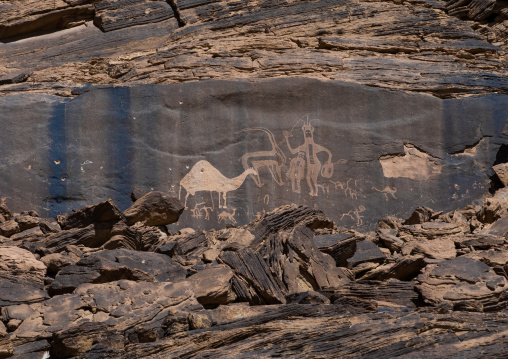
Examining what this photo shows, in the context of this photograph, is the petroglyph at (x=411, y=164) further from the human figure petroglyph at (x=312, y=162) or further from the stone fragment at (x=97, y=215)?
the stone fragment at (x=97, y=215)

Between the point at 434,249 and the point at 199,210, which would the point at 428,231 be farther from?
the point at 199,210

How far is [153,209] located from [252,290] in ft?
8.39

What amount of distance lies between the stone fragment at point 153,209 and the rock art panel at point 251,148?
643 millimetres

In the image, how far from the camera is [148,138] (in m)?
8.28

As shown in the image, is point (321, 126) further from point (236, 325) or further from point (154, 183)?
point (236, 325)

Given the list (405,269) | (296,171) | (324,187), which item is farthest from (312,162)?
(405,269)

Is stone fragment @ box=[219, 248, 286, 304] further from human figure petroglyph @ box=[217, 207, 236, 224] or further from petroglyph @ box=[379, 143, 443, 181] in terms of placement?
petroglyph @ box=[379, 143, 443, 181]

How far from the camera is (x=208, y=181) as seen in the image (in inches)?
323

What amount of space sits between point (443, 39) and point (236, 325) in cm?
720

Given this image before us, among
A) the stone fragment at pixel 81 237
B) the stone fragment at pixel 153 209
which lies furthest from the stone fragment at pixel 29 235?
the stone fragment at pixel 153 209

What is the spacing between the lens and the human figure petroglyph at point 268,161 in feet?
27.4

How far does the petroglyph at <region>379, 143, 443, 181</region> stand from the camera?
27.9 ft

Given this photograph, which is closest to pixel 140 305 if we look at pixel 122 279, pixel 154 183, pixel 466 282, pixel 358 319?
pixel 122 279

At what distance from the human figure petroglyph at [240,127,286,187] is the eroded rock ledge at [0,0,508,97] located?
4.14 ft
